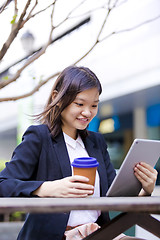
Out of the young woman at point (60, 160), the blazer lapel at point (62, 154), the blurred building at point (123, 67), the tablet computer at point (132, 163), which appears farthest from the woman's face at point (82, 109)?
the blurred building at point (123, 67)

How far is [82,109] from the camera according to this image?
173 centimetres

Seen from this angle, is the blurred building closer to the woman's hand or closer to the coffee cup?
the woman's hand

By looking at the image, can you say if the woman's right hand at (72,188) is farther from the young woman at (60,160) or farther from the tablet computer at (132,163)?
the tablet computer at (132,163)

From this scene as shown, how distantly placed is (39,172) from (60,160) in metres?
0.12

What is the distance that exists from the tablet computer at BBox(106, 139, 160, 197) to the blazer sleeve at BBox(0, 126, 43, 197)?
0.33 meters

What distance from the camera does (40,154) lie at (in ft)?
5.66

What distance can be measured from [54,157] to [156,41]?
7634 millimetres

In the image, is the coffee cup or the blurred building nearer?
the coffee cup

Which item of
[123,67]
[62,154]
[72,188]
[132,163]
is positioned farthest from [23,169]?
[123,67]

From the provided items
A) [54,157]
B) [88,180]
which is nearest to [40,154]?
[54,157]

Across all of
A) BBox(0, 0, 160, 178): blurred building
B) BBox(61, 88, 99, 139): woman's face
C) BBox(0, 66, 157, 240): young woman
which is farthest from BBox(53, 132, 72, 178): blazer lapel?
BBox(0, 0, 160, 178): blurred building

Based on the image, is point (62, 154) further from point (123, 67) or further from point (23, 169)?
point (123, 67)

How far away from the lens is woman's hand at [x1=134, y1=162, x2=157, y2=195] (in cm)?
159

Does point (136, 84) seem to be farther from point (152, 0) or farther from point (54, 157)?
point (54, 157)
